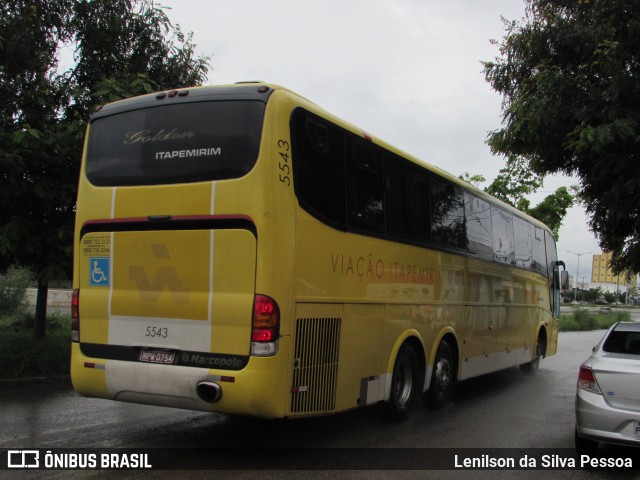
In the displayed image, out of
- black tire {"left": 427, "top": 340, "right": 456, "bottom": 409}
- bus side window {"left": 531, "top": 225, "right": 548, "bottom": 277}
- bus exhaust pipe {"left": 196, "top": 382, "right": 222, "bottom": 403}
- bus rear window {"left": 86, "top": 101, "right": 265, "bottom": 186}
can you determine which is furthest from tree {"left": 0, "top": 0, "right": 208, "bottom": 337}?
bus side window {"left": 531, "top": 225, "right": 548, "bottom": 277}

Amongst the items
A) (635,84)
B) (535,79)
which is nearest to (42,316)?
(535,79)

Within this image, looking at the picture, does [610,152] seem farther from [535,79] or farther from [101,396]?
[101,396]

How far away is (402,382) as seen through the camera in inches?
298

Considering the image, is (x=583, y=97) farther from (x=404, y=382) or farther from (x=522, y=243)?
(x=404, y=382)

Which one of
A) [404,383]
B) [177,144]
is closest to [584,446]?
[404,383]

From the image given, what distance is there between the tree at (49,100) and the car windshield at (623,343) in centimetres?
747

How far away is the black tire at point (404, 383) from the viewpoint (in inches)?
283

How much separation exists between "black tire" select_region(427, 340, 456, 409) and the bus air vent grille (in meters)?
2.90

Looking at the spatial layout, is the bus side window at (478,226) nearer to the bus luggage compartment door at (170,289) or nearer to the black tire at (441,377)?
the black tire at (441,377)

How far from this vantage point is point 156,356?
18.1ft

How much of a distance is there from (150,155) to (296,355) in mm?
2485

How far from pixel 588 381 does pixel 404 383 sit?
7.99 ft

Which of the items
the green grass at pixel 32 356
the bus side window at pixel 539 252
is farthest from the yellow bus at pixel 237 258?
the bus side window at pixel 539 252

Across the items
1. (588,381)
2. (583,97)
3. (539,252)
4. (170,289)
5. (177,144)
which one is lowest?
(588,381)
